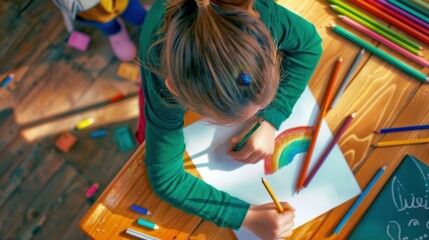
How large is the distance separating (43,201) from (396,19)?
1.08m

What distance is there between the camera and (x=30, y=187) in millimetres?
1240

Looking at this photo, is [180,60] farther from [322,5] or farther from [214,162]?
[322,5]

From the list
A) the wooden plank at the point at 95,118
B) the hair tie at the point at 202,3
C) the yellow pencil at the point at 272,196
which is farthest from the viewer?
the wooden plank at the point at 95,118

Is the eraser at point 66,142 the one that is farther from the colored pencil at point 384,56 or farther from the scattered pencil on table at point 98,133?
the colored pencil at point 384,56

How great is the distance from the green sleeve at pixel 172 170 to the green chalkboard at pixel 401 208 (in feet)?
0.71

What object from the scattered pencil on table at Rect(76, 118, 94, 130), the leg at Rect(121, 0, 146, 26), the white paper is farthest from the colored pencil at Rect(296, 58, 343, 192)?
the scattered pencil on table at Rect(76, 118, 94, 130)

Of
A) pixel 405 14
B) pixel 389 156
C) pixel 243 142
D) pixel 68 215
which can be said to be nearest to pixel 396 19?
pixel 405 14

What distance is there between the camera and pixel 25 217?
1.23m

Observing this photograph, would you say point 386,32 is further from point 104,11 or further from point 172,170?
point 104,11

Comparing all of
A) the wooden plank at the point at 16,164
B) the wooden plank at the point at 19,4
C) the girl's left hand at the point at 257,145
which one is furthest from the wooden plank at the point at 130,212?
the wooden plank at the point at 19,4

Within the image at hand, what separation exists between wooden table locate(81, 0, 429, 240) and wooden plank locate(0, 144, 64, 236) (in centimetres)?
62

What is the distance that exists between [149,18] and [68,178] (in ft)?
2.36

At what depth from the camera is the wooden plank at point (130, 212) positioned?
69cm

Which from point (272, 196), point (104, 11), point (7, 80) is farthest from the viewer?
point (7, 80)
